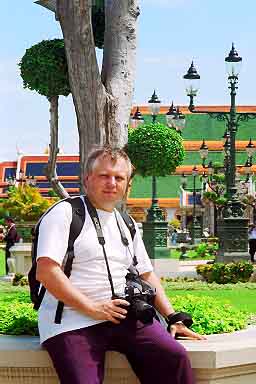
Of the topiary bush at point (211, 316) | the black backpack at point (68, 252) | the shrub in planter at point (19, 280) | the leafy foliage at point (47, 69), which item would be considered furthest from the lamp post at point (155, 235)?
the black backpack at point (68, 252)

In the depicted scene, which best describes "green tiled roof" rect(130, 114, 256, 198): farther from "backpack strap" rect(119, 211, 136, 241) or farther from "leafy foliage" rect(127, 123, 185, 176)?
"backpack strap" rect(119, 211, 136, 241)

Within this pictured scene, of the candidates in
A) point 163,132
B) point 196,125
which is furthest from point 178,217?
point 163,132

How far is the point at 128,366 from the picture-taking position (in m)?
4.30

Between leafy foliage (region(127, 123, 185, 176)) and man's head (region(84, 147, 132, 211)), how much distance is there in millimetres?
6345

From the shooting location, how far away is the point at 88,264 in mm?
4223

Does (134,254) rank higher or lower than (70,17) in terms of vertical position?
lower

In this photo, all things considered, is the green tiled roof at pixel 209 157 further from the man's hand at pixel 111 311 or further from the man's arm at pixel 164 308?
the man's hand at pixel 111 311

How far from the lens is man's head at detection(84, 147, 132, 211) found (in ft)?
14.2

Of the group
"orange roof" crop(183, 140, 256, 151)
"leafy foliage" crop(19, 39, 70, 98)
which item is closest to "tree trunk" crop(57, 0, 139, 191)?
"leafy foliage" crop(19, 39, 70, 98)

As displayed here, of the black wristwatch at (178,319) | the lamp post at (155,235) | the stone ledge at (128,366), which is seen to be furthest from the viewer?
the lamp post at (155,235)

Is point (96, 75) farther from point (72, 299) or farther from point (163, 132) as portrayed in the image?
point (163, 132)

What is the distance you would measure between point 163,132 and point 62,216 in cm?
992

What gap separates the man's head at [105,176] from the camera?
14.2 ft

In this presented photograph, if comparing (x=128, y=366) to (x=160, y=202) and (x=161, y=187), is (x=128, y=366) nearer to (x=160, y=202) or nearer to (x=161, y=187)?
(x=160, y=202)
